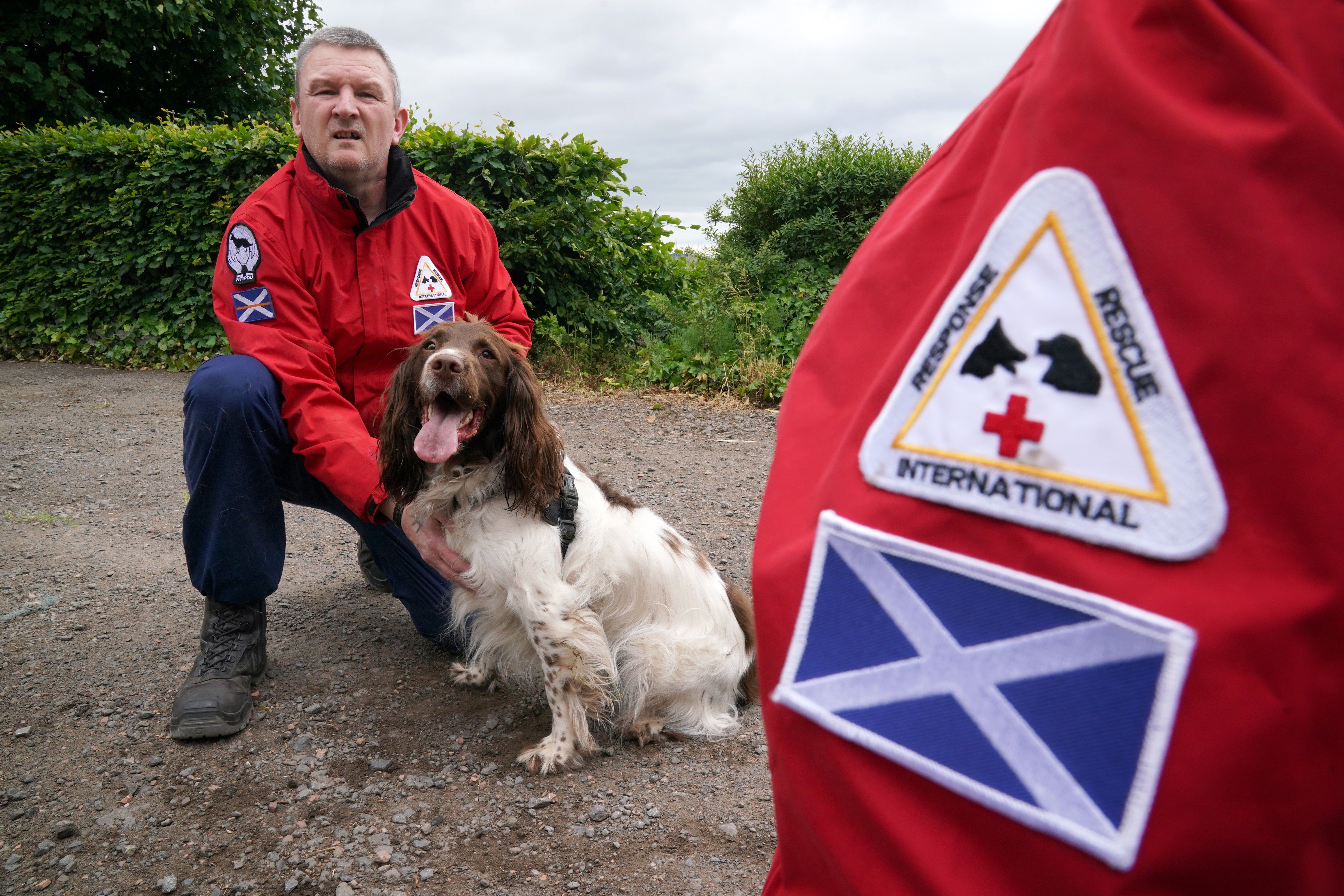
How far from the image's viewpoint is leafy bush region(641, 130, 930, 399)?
7367 mm

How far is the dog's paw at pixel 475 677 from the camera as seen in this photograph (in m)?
3.13

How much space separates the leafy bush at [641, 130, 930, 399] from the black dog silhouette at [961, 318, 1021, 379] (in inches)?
246

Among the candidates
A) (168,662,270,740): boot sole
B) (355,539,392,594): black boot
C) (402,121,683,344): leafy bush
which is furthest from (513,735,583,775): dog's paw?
(402,121,683,344): leafy bush

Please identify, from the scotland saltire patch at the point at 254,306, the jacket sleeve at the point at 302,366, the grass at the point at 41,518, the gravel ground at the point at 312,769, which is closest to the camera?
the gravel ground at the point at 312,769

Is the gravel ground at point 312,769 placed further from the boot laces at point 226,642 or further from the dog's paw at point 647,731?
the boot laces at point 226,642

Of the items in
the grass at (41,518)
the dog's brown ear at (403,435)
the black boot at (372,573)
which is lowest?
the grass at (41,518)

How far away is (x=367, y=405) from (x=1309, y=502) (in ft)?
10.3

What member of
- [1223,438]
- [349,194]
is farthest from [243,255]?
[1223,438]

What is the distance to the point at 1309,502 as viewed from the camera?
0.58 metres

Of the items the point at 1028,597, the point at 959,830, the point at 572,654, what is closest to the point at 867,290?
the point at 1028,597

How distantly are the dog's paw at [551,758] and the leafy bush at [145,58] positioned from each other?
11.0 m

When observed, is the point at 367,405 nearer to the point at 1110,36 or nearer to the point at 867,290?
the point at 867,290

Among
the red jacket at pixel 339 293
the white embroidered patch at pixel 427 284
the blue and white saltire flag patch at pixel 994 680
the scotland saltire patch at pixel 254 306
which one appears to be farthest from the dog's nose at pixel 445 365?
→ the blue and white saltire flag patch at pixel 994 680

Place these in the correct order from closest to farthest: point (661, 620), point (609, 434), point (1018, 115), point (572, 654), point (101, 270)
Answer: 1. point (1018, 115)
2. point (572, 654)
3. point (661, 620)
4. point (609, 434)
5. point (101, 270)
